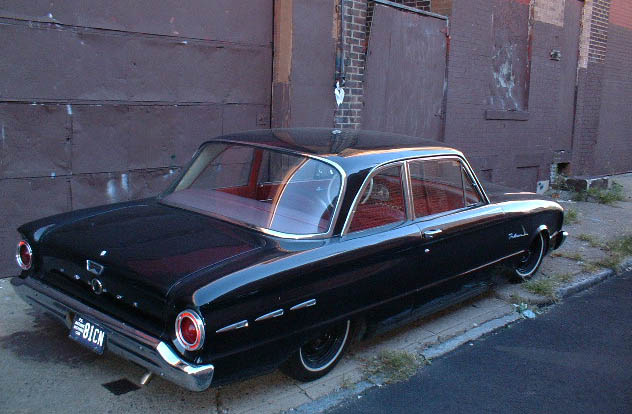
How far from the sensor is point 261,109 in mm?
7312

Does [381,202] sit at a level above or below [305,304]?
above

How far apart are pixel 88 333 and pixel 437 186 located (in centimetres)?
274

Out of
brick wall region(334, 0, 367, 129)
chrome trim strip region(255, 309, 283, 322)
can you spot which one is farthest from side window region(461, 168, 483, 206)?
brick wall region(334, 0, 367, 129)

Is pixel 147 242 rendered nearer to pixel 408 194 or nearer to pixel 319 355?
pixel 319 355

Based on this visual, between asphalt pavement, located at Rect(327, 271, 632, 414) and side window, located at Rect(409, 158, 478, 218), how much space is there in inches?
43.0

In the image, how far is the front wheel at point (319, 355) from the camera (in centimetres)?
392

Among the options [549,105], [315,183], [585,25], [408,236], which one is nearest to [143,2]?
[315,183]

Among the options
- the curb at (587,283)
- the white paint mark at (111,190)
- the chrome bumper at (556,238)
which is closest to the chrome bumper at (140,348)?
the white paint mark at (111,190)

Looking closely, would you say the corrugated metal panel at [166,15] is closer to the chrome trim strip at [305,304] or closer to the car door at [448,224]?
the car door at [448,224]

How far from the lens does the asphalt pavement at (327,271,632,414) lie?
3980mm

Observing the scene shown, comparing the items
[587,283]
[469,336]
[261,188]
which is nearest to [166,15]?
[261,188]

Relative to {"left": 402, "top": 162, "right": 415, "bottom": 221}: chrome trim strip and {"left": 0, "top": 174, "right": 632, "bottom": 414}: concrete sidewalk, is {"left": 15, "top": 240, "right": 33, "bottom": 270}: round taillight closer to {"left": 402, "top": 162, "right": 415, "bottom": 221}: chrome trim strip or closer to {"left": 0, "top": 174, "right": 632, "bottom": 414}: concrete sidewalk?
{"left": 0, "top": 174, "right": 632, "bottom": 414}: concrete sidewalk

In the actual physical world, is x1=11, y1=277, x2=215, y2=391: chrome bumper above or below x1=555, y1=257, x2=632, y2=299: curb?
above

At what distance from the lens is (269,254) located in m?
3.61
